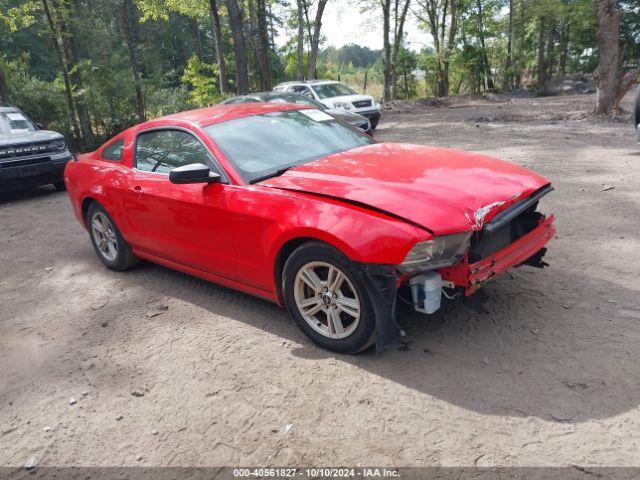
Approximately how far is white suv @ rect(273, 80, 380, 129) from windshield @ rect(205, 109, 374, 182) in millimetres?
10738

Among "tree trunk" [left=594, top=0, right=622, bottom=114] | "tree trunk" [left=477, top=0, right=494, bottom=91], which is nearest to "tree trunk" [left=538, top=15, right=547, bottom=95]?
"tree trunk" [left=477, top=0, right=494, bottom=91]

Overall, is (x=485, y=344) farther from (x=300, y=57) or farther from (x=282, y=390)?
(x=300, y=57)

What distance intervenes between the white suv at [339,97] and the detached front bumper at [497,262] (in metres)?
12.0

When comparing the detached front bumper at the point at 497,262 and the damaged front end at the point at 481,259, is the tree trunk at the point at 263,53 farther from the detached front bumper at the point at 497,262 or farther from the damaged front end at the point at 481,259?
the damaged front end at the point at 481,259

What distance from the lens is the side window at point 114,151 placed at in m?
5.07

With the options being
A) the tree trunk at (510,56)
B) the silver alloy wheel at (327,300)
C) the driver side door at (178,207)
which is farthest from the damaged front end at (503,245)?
the tree trunk at (510,56)

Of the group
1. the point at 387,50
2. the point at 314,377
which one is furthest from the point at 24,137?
the point at 387,50

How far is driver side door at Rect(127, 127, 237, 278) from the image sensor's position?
3879mm

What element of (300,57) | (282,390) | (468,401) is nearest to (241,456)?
(282,390)

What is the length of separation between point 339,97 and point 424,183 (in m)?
13.1

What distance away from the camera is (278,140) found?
4242 millimetres

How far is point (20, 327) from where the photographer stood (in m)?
4.33

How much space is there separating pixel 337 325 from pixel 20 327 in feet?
9.47

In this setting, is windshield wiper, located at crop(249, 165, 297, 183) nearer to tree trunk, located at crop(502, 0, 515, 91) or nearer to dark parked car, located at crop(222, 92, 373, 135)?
dark parked car, located at crop(222, 92, 373, 135)
